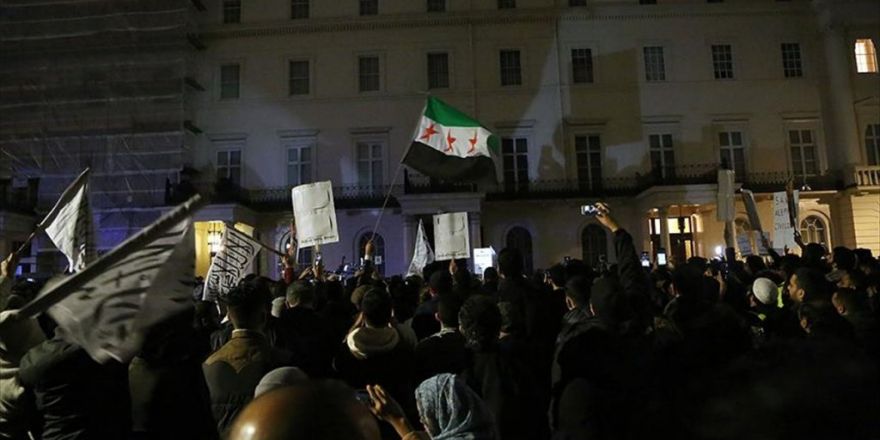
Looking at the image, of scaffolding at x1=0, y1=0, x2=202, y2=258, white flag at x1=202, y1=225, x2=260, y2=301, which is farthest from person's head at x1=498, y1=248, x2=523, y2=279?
scaffolding at x1=0, y1=0, x2=202, y2=258

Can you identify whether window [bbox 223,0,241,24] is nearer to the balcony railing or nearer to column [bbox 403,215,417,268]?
the balcony railing

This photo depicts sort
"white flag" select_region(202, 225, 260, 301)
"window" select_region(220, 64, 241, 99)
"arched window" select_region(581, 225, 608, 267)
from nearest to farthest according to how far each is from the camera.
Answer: "white flag" select_region(202, 225, 260, 301), "arched window" select_region(581, 225, 608, 267), "window" select_region(220, 64, 241, 99)

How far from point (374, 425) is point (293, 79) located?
95.1 feet

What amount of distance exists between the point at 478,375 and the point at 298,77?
Answer: 2733cm

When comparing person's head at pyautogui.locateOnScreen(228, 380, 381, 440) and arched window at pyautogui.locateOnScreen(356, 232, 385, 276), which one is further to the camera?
arched window at pyautogui.locateOnScreen(356, 232, 385, 276)

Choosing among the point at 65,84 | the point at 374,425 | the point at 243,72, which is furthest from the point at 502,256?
the point at 243,72

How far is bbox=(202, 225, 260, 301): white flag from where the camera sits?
25.9ft

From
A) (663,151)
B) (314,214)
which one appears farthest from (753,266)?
(663,151)

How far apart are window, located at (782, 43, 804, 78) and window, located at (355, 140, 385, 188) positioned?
19.0m

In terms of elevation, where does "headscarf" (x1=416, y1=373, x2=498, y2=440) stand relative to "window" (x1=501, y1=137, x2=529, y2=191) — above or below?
below

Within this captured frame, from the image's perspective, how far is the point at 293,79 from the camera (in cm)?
2864

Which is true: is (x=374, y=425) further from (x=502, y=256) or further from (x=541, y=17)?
(x=541, y=17)

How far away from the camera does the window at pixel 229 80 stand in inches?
1133

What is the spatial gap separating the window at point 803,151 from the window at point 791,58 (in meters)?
2.95
